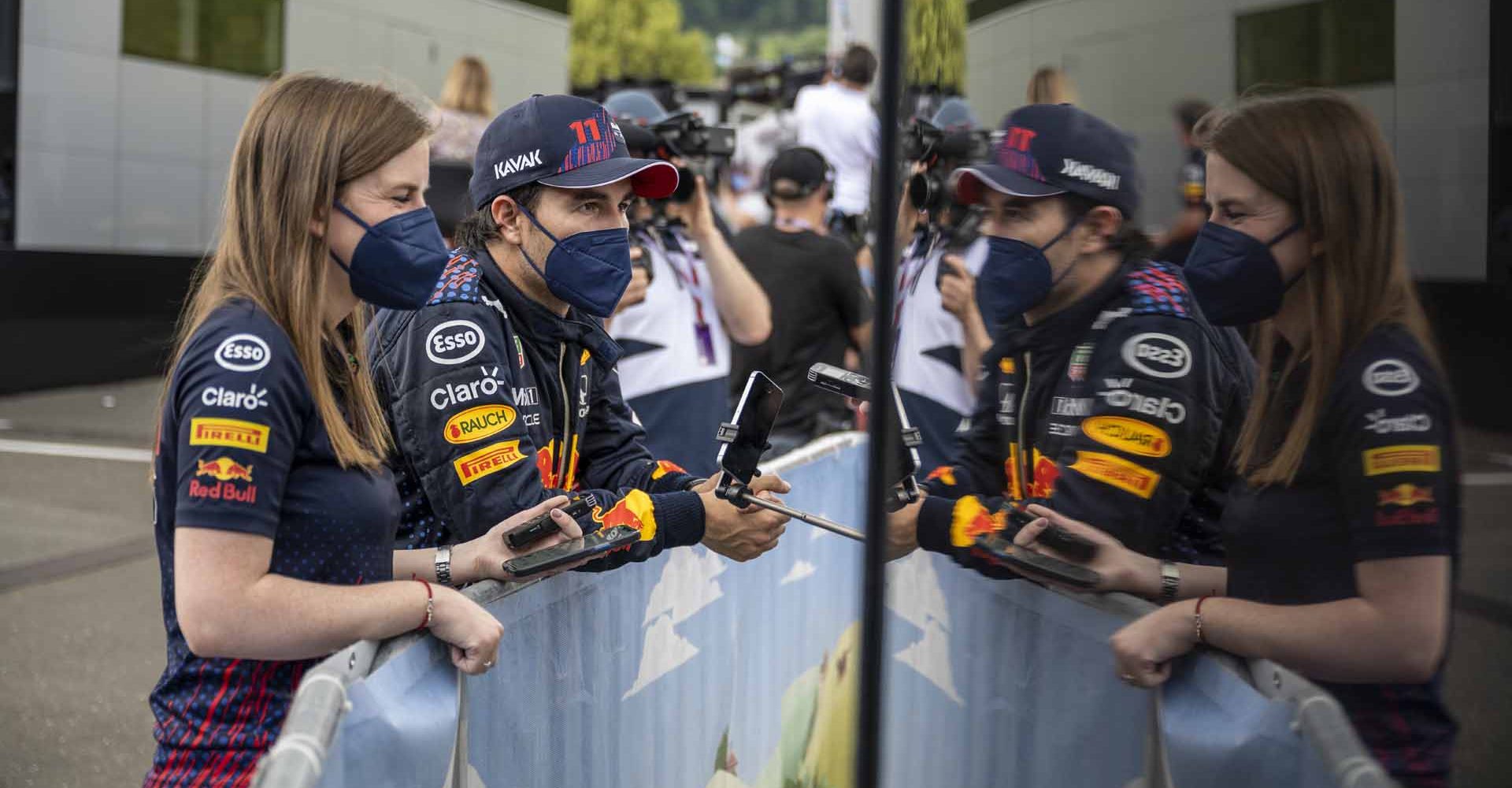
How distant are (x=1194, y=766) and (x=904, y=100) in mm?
504

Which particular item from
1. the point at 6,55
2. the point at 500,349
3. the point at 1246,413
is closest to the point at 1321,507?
the point at 1246,413

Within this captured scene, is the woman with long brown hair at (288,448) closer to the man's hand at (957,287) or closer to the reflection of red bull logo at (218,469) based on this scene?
the reflection of red bull logo at (218,469)

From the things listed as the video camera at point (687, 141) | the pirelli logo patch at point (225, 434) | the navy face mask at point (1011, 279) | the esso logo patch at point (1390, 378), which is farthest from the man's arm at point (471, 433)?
the video camera at point (687, 141)

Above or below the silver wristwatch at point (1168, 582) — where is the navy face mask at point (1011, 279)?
above

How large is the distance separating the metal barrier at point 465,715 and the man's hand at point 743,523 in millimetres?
404

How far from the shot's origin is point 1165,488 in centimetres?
91

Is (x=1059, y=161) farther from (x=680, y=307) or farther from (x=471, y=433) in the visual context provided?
(x=680, y=307)

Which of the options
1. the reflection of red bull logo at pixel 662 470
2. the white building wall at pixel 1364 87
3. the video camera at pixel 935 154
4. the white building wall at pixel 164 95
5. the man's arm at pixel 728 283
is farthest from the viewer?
the white building wall at pixel 164 95

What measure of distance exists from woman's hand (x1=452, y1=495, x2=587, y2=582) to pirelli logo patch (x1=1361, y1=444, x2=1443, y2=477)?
3.99 feet

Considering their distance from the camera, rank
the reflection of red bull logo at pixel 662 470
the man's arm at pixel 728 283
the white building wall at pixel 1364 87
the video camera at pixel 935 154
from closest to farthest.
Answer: the white building wall at pixel 1364 87, the video camera at pixel 935 154, the reflection of red bull logo at pixel 662 470, the man's arm at pixel 728 283

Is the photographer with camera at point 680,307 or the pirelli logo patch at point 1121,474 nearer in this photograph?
the pirelli logo patch at point 1121,474

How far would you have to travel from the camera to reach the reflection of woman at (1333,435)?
789 mm

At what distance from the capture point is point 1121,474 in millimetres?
917

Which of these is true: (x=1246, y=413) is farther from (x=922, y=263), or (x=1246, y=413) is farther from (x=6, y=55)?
(x=6, y=55)
